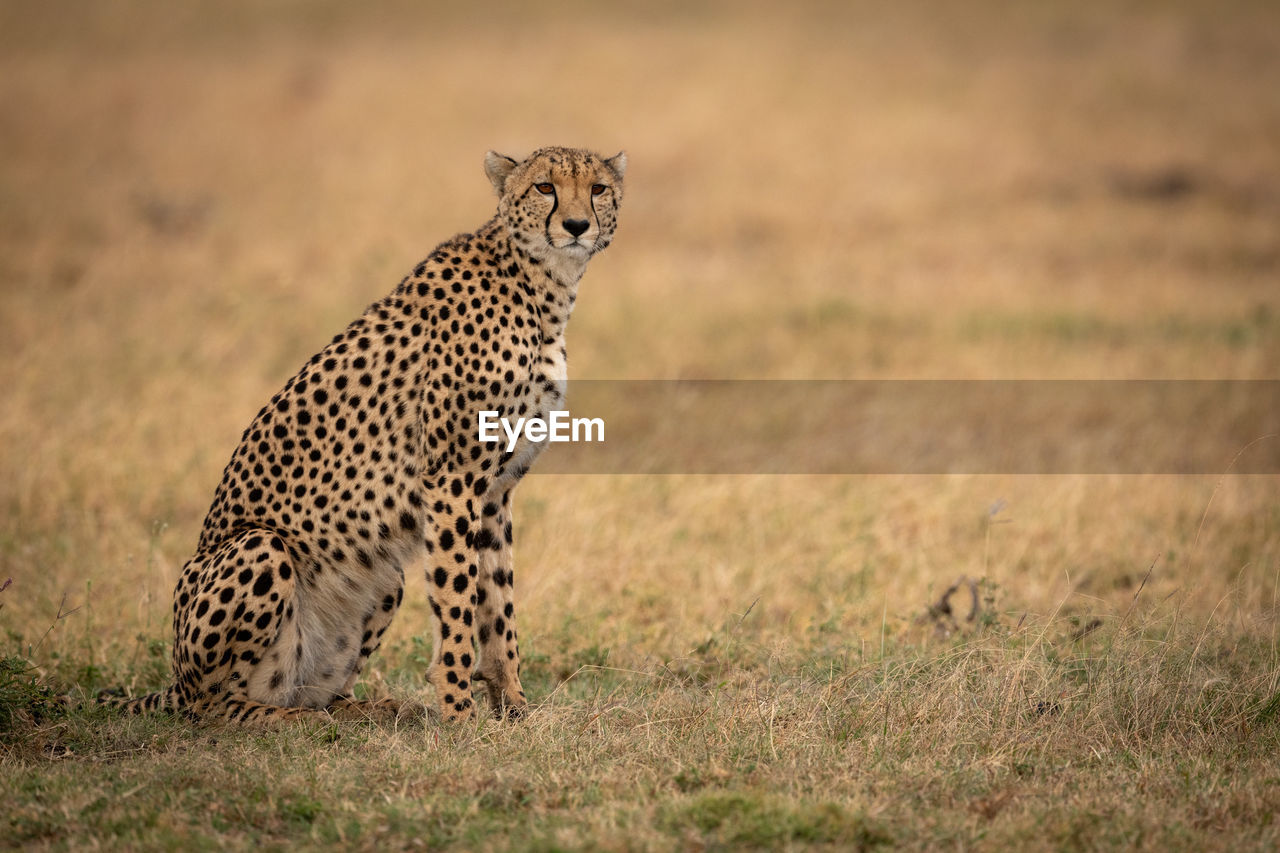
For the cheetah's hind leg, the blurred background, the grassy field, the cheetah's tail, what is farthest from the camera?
the blurred background

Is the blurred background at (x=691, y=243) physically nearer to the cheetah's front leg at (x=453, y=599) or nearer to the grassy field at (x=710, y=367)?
the grassy field at (x=710, y=367)

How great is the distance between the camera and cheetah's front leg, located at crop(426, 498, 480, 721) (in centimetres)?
438

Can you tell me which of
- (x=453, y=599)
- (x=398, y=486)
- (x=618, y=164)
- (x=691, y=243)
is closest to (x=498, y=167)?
(x=618, y=164)

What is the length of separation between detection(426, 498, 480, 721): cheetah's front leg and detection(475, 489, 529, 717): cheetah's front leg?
21 centimetres

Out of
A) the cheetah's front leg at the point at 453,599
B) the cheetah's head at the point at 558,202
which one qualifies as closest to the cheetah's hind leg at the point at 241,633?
the cheetah's front leg at the point at 453,599

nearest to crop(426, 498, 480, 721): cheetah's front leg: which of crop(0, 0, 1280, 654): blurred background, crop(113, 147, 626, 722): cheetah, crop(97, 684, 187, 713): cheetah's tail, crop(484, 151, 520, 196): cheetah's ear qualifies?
crop(113, 147, 626, 722): cheetah

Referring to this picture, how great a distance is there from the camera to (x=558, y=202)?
14.9 feet

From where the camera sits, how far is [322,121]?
17.4 metres

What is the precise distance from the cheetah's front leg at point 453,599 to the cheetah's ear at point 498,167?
1078mm

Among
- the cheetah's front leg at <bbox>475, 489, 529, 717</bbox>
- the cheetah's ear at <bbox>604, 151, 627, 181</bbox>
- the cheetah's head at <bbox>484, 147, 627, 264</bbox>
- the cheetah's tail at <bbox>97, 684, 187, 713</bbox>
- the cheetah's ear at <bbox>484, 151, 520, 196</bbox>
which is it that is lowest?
the cheetah's tail at <bbox>97, 684, 187, 713</bbox>

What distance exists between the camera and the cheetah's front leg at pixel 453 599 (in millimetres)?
4375

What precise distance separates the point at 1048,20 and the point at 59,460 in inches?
739

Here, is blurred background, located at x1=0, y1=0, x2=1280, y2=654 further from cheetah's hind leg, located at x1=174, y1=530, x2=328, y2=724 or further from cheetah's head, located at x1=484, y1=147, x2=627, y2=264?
cheetah's head, located at x1=484, y1=147, x2=627, y2=264

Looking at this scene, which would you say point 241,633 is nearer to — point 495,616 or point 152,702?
A: point 152,702
